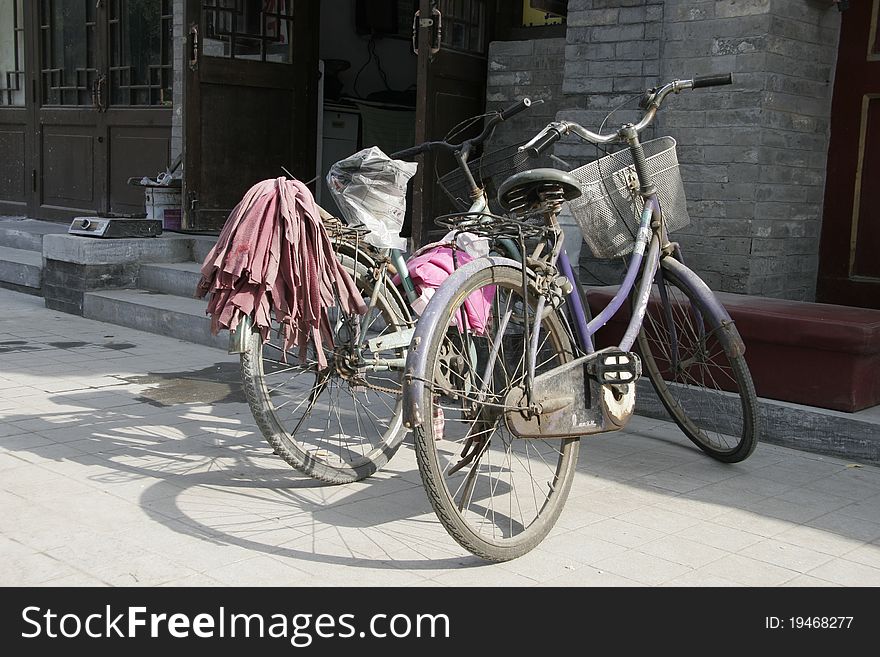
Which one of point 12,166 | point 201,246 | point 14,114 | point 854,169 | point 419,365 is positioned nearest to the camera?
point 419,365

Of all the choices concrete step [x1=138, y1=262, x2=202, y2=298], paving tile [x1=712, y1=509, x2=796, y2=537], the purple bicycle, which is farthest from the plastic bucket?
paving tile [x1=712, y1=509, x2=796, y2=537]

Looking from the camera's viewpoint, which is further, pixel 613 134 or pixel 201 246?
pixel 201 246

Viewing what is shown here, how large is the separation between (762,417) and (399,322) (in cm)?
169

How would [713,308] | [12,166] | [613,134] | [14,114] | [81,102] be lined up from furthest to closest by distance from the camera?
1. [12,166]
2. [14,114]
3. [81,102]
4. [713,308]
5. [613,134]

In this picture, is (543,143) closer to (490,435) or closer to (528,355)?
(528,355)

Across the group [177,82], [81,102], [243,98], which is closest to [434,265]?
[243,98]

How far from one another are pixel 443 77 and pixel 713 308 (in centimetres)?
339

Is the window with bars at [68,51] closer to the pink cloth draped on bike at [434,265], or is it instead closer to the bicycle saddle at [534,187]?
the pink cloth draped on bike at [434,265]

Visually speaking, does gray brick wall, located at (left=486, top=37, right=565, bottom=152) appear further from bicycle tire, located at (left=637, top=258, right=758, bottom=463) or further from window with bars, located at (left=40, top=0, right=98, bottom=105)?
window with bars, located at (left=40, top=0, right=98, bottom=105)

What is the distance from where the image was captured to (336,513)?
11.1 feet

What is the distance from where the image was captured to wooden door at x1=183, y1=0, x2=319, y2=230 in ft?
24.3

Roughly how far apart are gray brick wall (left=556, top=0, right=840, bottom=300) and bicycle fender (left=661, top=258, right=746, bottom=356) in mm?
1550

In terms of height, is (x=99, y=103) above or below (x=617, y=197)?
above
